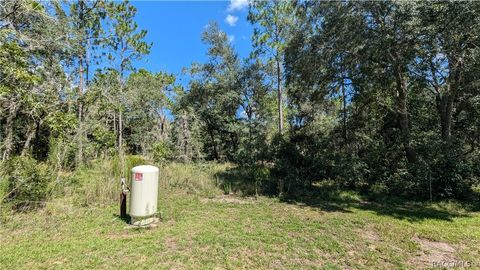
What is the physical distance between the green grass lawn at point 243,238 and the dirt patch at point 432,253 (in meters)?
0.01

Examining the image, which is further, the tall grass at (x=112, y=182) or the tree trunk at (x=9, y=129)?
the tree trunk at (x=9, y=129)

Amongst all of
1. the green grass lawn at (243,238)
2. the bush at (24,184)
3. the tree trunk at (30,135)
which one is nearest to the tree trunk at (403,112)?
the green grass lawn at (243,238)

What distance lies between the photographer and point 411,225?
4.77 meters

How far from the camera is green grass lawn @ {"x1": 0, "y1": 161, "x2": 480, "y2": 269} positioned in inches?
129

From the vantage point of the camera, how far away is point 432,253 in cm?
364

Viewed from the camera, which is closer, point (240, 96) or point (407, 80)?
point (407, 80)

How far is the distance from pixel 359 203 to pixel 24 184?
700 centimetres

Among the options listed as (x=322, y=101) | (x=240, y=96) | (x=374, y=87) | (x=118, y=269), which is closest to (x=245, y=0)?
(x=240, y=96)

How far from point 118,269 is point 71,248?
0.99m

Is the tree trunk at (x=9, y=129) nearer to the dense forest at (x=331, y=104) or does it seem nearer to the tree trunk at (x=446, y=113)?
the dense forest at (x=331, y=104)

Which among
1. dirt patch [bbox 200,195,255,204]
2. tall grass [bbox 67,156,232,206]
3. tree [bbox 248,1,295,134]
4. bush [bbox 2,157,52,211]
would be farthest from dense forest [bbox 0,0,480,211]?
tree [bbox 248,1,295,134]

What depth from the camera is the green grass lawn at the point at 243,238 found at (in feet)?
10.7

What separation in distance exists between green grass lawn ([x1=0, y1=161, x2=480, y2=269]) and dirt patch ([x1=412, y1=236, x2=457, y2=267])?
13 millimetres

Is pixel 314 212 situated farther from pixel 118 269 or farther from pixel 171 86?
pixel 171 86
